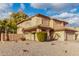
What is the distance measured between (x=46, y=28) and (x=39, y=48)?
380 mm

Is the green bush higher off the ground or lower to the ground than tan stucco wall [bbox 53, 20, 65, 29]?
lower

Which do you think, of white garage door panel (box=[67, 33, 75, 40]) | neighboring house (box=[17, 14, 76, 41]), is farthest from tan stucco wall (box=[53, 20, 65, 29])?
white garage door panel (box=[67, 33, 75, 40])

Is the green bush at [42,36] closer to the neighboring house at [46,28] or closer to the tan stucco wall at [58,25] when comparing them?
the neighboring house at [46,28]

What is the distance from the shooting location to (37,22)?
268 inches

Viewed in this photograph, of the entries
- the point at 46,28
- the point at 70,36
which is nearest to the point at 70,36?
the point at 70,36

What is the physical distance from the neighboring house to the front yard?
11 cm

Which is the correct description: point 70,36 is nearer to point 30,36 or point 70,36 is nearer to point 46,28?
point 46,28

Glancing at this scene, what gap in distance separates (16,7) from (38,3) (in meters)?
0.40

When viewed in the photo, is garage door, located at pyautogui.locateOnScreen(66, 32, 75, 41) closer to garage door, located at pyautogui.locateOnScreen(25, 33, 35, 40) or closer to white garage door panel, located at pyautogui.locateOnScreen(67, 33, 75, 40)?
white garage door panel, located at pyautogui.locateOnScreen(67, 33, 75, 40)

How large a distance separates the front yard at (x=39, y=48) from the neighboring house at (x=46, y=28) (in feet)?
0.35

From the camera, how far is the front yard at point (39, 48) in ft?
22.3

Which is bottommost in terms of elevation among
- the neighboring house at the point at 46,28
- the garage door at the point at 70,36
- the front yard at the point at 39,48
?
the front yard at the point at 39,48

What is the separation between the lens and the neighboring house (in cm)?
680

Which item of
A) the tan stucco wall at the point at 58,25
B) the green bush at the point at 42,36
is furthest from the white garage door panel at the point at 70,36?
the green bush at the point at 42,36
